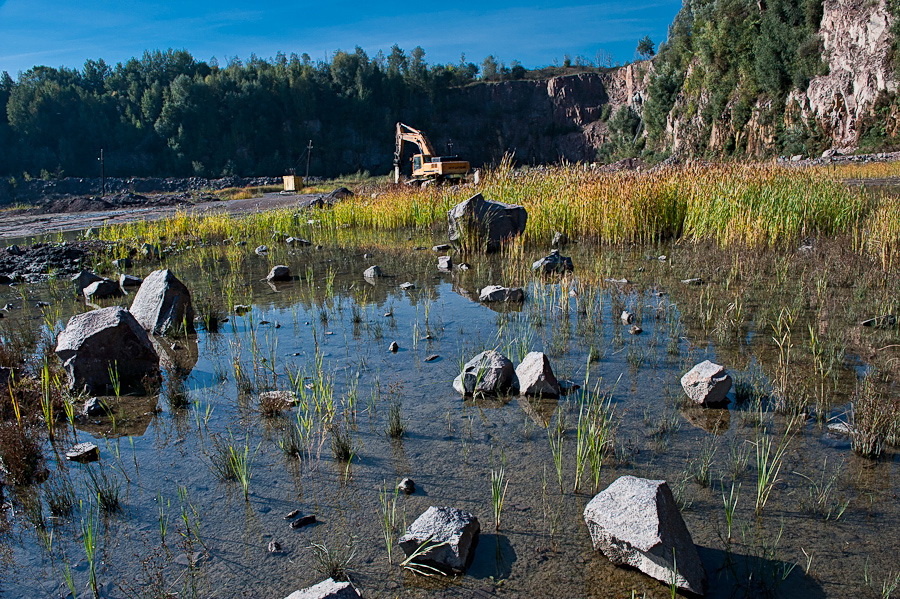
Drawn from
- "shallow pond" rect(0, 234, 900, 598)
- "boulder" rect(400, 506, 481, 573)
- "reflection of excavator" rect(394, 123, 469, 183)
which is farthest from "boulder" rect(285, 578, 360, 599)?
"reflection of excavator" rect(394, 123, 469, 183)

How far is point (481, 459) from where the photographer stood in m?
3.62

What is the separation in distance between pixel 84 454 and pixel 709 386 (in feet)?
13.6

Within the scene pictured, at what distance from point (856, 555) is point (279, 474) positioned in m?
2.94

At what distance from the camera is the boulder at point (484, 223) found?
11102 millimetres

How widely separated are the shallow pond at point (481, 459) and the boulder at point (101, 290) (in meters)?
3.22

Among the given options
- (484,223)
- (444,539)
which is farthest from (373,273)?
(444,539)

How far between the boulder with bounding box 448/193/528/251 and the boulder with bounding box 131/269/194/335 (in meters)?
5.51

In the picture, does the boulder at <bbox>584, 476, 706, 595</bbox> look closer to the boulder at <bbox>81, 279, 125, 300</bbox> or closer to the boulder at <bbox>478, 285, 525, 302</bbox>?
the boulder at <bbox>478, 285, 525, 302</bbox>

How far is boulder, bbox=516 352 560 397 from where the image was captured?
171 inches

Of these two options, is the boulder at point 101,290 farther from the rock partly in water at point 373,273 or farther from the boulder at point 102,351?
the boulder at point 102,351

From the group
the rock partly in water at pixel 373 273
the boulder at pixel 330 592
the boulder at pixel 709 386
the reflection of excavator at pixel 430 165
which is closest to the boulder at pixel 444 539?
the boulder at pixel 330 592

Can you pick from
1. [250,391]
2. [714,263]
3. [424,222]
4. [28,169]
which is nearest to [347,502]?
[250,391]

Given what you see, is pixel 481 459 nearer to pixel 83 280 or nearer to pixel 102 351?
pixel 102 351

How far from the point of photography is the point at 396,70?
94125 mm
